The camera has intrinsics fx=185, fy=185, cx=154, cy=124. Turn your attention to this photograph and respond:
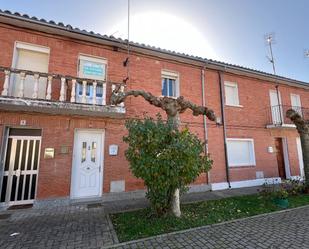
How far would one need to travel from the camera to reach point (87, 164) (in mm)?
7324

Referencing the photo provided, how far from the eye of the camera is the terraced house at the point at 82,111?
21.3ft

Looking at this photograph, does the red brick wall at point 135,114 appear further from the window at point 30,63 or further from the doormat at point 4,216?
the doormat at point 4,216

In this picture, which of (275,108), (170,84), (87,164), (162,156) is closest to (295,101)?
(275,108)

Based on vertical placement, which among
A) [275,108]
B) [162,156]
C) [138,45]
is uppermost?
A: [138,45]

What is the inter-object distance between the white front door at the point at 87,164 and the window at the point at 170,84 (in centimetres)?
390

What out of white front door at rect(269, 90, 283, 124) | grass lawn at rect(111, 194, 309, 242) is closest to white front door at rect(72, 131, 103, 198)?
grass lawn at rect(111, 194, 309, 242)

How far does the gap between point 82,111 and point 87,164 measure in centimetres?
213

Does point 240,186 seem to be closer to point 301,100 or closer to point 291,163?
point 291,163

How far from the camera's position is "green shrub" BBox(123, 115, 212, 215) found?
15.0ft

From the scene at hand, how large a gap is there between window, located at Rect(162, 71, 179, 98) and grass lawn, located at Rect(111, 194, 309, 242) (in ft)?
17.1

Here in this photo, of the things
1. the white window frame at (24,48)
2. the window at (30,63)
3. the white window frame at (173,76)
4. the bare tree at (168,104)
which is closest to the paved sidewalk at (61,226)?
the bare tree at (168,104)

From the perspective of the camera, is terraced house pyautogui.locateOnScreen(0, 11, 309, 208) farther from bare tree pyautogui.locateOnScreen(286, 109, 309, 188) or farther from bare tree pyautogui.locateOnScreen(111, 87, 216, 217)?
bare tree pyautogui.locateOnScreen(286, 109, 309, 188)

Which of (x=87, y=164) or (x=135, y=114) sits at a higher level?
(x=135, y=114)

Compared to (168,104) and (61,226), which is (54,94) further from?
(61,226)
